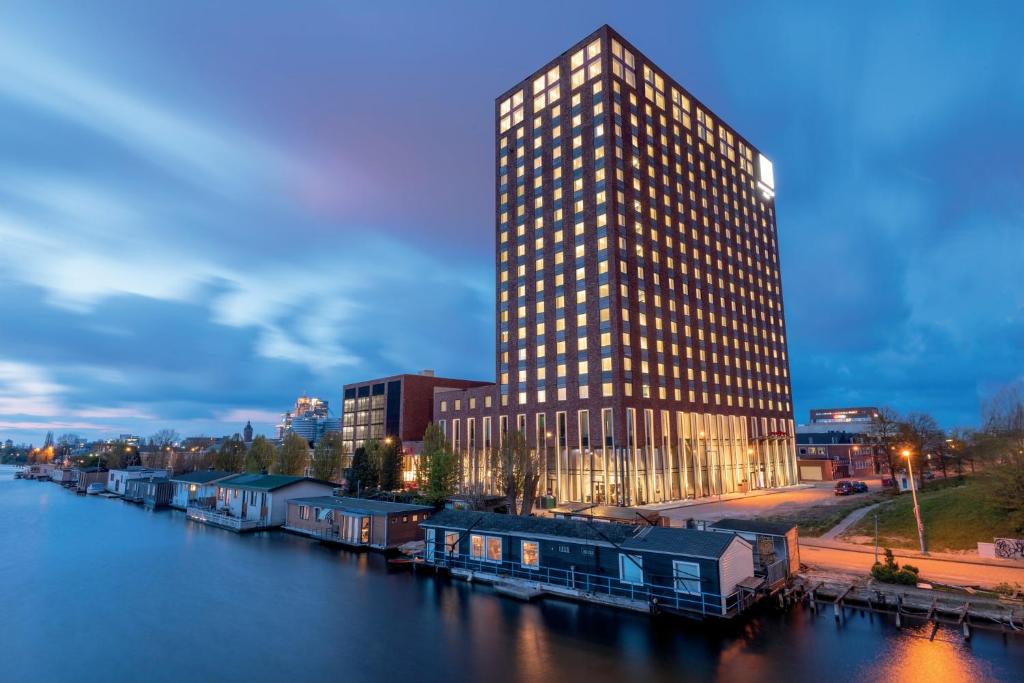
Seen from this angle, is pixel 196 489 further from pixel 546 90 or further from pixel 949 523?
pixel 949 523

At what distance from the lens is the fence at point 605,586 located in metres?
30.6

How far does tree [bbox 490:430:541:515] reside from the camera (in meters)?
62.4

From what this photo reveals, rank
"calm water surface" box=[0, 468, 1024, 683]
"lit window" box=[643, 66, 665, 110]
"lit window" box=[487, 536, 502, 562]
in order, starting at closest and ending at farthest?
"calm water surface" box=[0, 468, 1024, 683] → "lit window" box=[487, 536, 502, 562] → "lit window" box=[643, 66, 665, 110]

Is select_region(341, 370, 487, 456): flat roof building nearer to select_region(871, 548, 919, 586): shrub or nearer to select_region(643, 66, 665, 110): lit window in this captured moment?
select_region(643, 66, 665, 110): lit window

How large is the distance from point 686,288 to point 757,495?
3653cm

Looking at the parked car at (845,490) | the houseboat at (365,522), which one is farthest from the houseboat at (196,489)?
the parked car at (845,490)

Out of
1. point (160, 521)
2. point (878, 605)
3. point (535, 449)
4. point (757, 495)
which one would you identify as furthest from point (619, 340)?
point (160, 521)

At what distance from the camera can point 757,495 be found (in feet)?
284

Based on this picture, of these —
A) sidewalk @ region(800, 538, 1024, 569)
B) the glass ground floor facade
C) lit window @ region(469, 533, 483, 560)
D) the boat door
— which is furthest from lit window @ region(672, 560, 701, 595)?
the glass ground floor facade

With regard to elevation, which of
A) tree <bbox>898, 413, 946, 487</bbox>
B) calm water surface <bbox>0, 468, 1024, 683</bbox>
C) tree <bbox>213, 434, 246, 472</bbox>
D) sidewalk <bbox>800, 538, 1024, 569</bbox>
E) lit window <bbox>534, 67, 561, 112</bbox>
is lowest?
calm water surface <bbox>0, 468, 1024, 683</bbox>

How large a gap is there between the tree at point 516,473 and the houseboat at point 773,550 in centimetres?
2829

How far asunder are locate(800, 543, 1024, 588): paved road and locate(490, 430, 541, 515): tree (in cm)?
2896

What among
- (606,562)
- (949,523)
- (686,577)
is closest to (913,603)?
(686,577)

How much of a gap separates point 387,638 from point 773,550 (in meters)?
25.6
